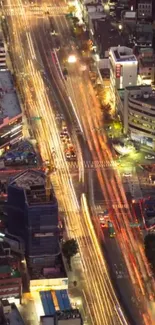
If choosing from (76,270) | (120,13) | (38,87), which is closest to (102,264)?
(76,270)

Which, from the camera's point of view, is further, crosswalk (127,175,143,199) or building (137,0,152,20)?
building (137,0,152,20)

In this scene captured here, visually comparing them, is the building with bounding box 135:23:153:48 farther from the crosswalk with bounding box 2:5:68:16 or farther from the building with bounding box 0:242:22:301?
the building with bounding box 0:242:22:301

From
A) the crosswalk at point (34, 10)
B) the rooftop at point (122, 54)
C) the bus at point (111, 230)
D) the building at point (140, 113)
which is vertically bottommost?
the bus at point (111, 230)

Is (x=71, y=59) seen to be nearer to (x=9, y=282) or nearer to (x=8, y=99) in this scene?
(x=8, y=99)

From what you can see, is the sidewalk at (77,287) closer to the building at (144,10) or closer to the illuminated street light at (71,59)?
the illuminated street light at (71,59)

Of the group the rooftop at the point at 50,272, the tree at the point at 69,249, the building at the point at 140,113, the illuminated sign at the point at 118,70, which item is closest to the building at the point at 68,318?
the rooftop at the point at 50,272

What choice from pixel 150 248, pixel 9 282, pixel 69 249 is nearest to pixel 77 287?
pixel 69 249

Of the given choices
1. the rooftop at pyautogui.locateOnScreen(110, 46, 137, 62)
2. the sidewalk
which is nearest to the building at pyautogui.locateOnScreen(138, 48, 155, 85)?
the rooftop at pyautogui.locateOnScreen(110, 46, 137, 62)
